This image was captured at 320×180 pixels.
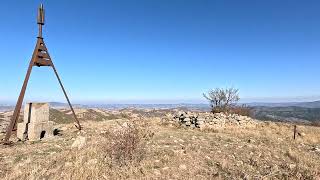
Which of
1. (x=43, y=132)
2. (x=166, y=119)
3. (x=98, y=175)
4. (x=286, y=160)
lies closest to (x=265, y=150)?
(x=286, y=160)

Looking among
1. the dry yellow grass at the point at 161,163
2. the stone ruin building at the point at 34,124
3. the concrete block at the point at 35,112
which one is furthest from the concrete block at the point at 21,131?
the dry yellow grass at the point at 161,163

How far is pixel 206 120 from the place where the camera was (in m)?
19.7

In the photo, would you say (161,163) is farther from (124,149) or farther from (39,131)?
(39,131)

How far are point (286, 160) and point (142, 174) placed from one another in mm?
5003

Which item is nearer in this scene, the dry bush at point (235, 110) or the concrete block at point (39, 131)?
the concrete block at point (39, 131)

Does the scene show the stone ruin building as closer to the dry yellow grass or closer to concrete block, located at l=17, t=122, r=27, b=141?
concrete block, located at l=17, t=122, r=27, b=141

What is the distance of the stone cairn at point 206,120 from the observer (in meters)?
19.0

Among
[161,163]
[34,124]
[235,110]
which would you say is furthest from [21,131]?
[235,110]

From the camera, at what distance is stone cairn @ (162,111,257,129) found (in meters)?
19.0

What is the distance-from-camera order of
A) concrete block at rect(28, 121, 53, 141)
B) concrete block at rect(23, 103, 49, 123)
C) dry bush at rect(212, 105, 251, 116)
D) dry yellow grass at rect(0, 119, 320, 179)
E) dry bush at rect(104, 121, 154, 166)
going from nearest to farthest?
dry yellow grass at rect(0, 119, 320, 179)
dry bush at rect(104, 121, 154, 166)
concrete block at rect(28, 121, 53, 141)
concrete block at rect(23, 103, 49, 123)
dry bush at rect(212, 105, 251, 116)

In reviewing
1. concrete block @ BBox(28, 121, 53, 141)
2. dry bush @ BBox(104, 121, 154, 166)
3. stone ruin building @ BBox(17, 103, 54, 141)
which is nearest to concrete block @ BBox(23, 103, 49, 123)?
stone ruin building @ BBox(17, 103, 54, 141)

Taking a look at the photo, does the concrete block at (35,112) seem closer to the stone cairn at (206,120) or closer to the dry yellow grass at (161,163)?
the dry yellow grass at (161,163)

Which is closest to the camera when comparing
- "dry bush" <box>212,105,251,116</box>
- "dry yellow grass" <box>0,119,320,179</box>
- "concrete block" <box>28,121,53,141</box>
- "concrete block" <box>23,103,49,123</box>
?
"dry yellow grass" <box>0,119,320,179</box>

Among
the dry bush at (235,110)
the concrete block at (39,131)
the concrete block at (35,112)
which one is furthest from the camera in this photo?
the dry bush at (235,110)
